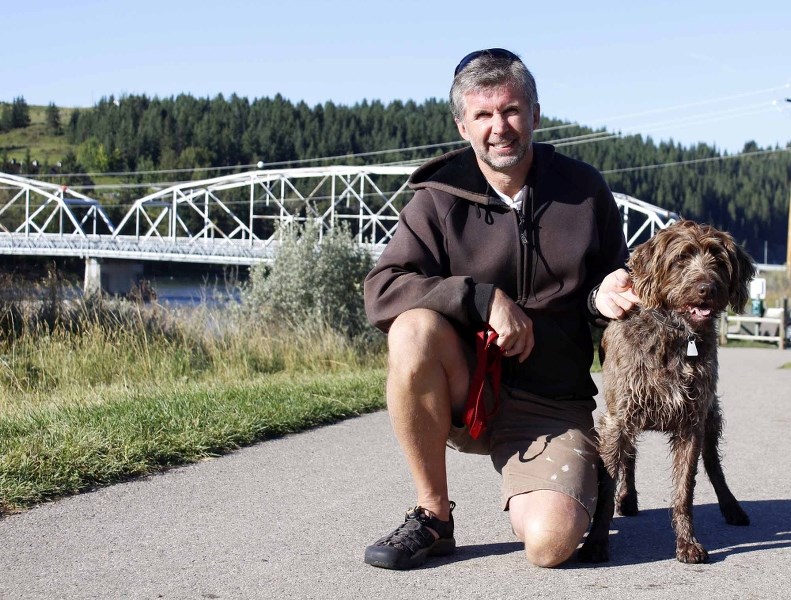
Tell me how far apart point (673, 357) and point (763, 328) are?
29.8 meters

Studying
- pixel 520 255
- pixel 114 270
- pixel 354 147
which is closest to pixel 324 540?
pixel 520 255

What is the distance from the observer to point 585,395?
4.83 m

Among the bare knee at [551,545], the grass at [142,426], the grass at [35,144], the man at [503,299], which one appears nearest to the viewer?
the bare knee at [551,545]

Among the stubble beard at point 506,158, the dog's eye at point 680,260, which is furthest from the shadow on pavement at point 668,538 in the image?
the stubble beard at point 506,158

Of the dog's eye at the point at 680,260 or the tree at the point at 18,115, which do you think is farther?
the tree at the point at 18,115

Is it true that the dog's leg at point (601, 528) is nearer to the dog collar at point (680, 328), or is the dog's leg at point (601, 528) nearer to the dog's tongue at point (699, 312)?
the dog collar at point (680, 328)

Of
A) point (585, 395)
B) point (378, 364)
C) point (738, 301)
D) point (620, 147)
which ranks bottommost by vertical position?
point (378, 364)

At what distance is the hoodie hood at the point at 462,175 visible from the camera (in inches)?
184

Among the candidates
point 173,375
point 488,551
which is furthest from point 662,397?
point 173,375

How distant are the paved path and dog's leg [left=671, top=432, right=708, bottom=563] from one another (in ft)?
0.24

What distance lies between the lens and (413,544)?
4266mm

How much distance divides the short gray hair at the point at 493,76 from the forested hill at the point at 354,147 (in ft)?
466

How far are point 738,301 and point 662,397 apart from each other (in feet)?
1.64

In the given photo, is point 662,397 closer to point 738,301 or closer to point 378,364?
point 738,301
